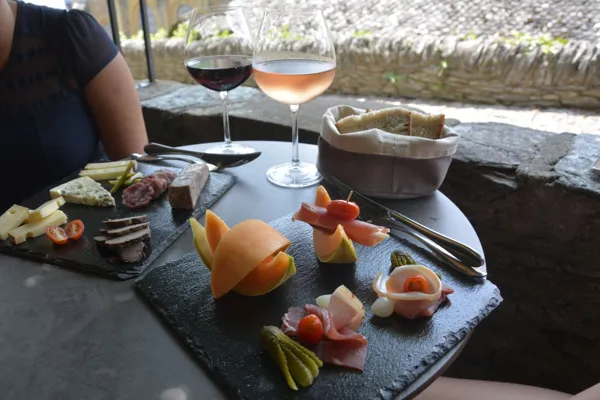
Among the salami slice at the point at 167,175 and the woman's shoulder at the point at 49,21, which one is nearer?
the salami slice at the point at 167,175

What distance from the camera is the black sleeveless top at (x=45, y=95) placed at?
1305mm

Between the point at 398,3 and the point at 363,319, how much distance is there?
6.30m

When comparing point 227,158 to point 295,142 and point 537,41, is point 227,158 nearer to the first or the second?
point 295,142

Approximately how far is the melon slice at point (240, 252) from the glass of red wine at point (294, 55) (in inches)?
14.2

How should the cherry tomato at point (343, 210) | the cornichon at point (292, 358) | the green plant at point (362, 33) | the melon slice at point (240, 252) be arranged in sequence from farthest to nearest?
the green plant at point (362, 33) → the cherry tomato at point (343, 210) → the melon slice at point (240, 252) → the cornichon at point (292, 358)

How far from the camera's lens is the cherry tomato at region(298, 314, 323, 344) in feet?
1.91

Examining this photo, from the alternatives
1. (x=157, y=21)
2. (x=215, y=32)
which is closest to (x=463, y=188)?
(x=215, y=32)

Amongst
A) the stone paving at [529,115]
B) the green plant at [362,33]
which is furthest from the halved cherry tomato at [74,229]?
the green plant at [362,33]

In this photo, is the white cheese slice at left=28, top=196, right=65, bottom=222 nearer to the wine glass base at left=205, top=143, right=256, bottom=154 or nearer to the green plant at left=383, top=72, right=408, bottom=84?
the wine glass base at left=205, top=143, right=256, bottom=154

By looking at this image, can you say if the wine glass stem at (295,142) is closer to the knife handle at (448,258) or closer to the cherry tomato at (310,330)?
the knife handle at (448,258)

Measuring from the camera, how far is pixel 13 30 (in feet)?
4.28

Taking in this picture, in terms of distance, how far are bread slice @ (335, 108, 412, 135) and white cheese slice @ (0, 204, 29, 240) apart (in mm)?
609

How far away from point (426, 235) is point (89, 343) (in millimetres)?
523

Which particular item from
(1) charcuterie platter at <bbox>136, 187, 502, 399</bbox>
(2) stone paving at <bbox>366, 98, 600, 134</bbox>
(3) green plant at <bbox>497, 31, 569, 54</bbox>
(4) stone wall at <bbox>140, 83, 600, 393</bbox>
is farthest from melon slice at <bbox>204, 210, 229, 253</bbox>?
(3) green plant at <bbox>497, 31, 569, 54</bbox>
